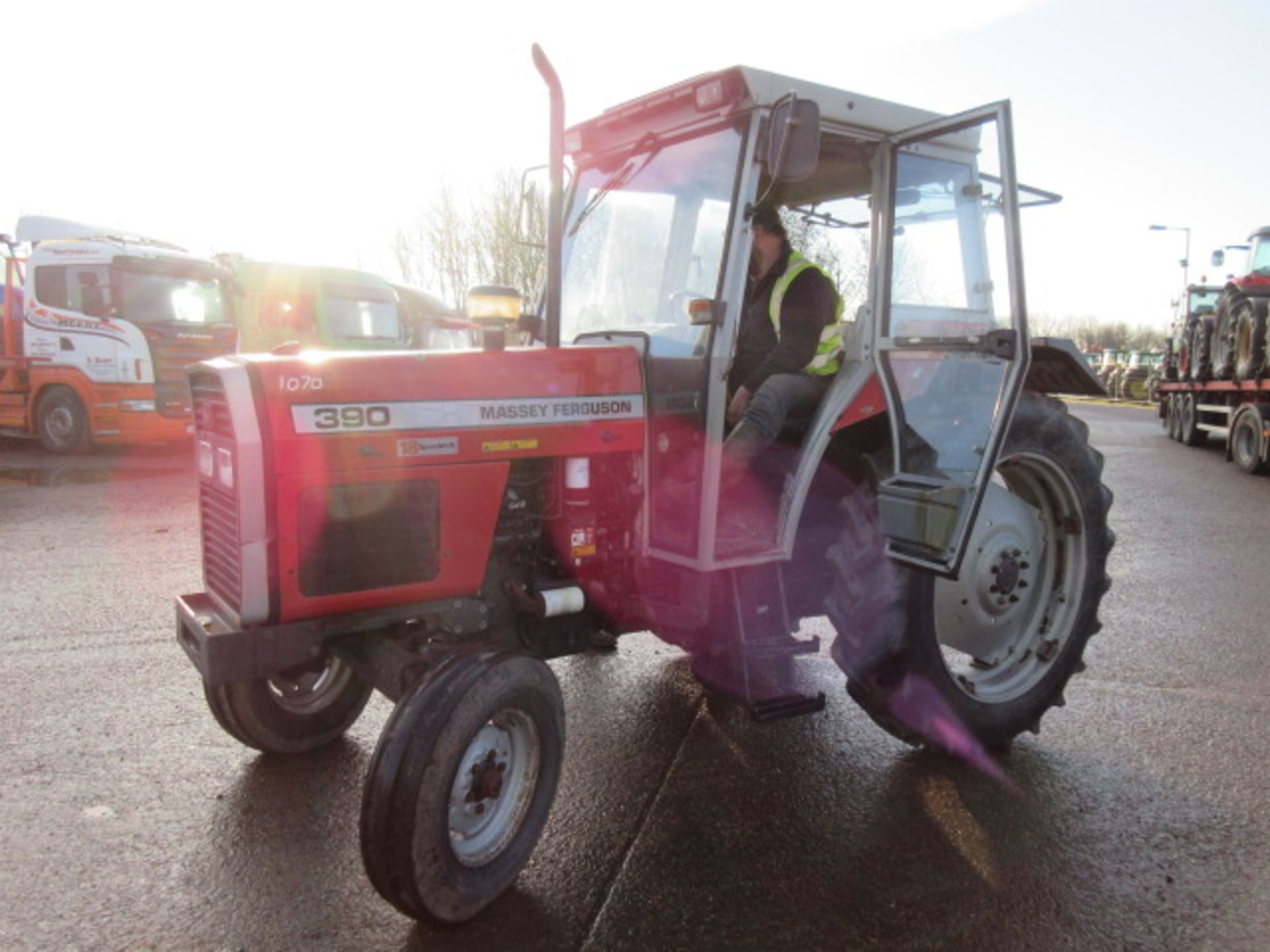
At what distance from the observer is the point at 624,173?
12.4 feet

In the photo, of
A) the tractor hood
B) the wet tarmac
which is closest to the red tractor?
the wet tarmac

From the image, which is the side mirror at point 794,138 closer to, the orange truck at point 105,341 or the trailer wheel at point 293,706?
the trailer wheel at point 293,706

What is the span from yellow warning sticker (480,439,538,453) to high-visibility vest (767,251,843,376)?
1.10m

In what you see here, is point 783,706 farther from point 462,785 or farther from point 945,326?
point 945,326

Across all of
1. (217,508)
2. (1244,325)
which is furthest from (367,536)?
(1244,325)

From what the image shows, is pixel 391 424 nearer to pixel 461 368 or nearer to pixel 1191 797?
pixel 461 368

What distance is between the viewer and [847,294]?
12.7 ft

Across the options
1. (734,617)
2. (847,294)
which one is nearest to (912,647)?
(734,617)

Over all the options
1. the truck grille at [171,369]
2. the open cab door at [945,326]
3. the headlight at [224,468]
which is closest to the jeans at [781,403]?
the open cab door at [945,326]

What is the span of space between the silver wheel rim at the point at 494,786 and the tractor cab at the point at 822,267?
0.88m

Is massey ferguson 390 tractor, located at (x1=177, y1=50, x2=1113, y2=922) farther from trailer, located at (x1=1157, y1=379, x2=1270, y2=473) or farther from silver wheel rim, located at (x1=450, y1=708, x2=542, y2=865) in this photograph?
trailer, located at (x1=1157, y1=379, x2=1270, y2=473)

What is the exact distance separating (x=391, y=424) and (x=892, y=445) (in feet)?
6.18

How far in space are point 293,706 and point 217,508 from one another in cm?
99

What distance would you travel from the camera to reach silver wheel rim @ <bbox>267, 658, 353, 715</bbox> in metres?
3.56
